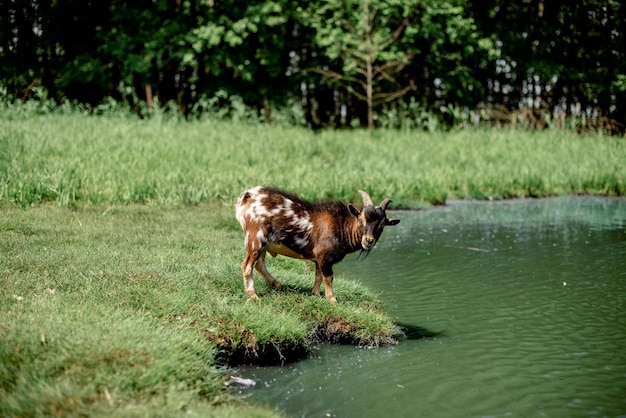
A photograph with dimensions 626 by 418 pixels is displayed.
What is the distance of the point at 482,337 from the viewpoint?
7.86m

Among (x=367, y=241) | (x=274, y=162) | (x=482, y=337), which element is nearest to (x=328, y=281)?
(x=367, y=241)

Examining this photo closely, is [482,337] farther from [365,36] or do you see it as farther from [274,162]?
[365,36]

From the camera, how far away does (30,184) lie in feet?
42.9

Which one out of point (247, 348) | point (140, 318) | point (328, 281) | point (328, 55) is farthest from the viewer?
point (328, 55)

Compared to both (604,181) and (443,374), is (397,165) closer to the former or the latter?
(604,181)

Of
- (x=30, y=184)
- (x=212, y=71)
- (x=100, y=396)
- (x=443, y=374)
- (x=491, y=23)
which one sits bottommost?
(x=443, y=374)

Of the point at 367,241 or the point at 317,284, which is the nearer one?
the point at 367,241

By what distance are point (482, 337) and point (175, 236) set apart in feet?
16.1

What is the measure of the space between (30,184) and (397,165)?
9.02 meters

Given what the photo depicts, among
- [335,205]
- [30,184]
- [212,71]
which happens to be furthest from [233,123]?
[335,205]

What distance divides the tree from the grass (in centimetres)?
392

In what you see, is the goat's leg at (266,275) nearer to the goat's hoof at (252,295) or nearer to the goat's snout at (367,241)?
the goat's hoof at (252,295)

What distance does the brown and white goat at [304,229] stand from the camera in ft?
26.2

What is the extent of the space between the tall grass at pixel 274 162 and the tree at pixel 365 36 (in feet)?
12.2
